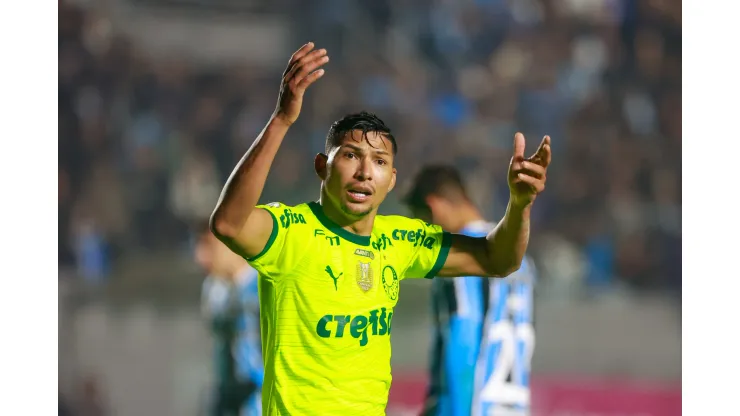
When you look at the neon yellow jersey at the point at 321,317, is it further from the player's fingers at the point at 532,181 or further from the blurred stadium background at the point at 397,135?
the blurred stadium background at the point at 397,135

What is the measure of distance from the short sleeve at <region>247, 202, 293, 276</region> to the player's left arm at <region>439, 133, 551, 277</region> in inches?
19.5

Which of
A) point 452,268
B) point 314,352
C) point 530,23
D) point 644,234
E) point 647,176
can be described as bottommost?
point 314,352

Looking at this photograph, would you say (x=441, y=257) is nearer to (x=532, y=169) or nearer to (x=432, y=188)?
(x=532, y=169)

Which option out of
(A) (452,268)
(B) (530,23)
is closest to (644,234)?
(B) (530,23)

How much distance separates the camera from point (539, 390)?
337cm

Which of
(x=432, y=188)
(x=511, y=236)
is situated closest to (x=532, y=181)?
(x=511, y=236)

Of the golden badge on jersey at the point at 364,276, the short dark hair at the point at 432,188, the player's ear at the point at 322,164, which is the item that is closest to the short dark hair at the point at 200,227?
the short dark hair at the point at 432,188

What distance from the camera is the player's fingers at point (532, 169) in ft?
6.59

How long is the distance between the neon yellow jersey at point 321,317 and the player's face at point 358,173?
0.08 metres

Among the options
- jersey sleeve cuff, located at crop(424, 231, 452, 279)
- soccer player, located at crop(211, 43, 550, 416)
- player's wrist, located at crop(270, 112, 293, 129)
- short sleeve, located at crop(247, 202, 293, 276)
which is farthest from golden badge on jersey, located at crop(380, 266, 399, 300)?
player's wrist, located at crop(270, 112, 293, 129)

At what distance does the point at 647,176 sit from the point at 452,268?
1587 millimetres

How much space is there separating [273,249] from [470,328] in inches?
57.1

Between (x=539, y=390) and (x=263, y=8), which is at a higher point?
(x=263, y=8)

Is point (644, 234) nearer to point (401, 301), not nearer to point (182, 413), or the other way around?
point (401, 301)
